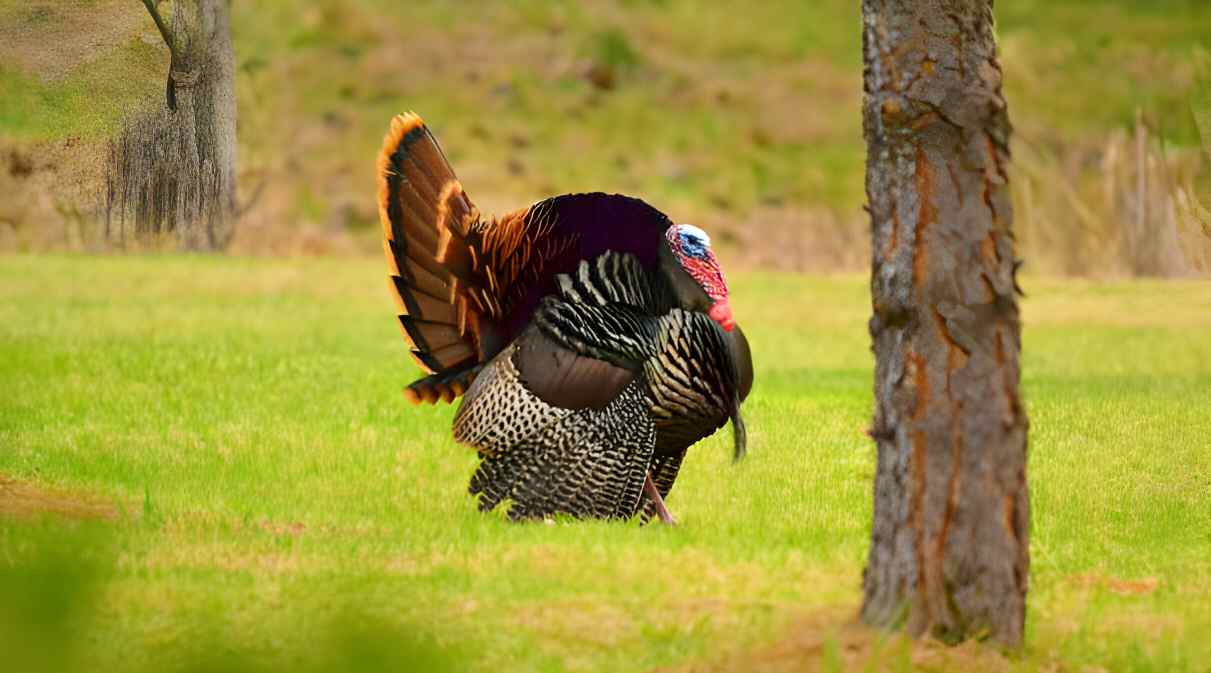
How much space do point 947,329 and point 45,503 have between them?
3957mm

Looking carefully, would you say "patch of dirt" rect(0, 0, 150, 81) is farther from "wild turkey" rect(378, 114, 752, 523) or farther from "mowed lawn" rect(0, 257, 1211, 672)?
"mowed lawn" rect(0, 257, 1211, 672)

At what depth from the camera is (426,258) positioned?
24.2 ft

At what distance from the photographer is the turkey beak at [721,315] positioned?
6.85 m

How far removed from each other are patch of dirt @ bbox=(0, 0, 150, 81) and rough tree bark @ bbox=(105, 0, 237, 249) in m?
0.16

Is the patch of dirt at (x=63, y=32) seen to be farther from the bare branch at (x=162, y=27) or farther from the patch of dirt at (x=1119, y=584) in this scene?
the patch of dirt at (x=1119, y=584)

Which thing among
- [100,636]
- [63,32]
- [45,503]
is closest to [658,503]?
[45,503]

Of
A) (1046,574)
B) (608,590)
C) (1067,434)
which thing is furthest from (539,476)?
(1067,434)

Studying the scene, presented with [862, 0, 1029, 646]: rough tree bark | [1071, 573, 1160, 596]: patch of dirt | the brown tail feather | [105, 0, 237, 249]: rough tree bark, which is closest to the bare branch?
[105, 0, 237, 249]: rough tree bark

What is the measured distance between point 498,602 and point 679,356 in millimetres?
1686

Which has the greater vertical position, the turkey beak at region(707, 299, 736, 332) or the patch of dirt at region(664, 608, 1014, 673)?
the turkey beak at region(707, 299, 736, 332)

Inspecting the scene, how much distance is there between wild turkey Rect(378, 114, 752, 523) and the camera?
6711 mm

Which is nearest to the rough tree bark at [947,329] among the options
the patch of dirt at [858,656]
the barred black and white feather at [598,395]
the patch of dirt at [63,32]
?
the patch of dirt at [858,656]

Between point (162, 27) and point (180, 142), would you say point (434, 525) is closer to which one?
point (180, 142)

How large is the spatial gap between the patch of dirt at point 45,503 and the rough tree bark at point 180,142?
1131mm
